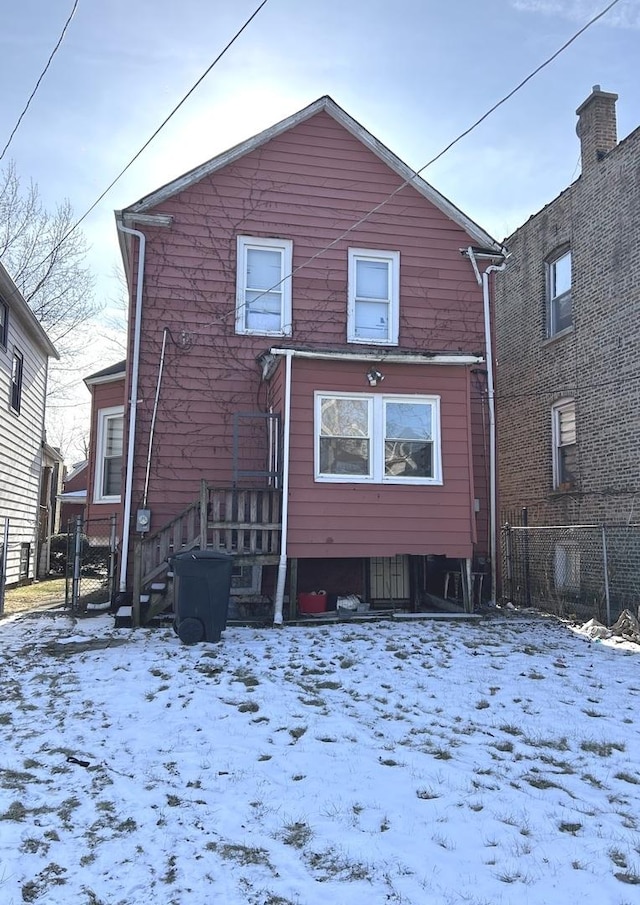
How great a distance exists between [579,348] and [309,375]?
605cm

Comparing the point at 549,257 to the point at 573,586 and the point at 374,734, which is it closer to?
the point at 573,586

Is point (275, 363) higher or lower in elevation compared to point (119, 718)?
higher

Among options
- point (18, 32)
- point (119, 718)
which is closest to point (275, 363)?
point (18, 32)

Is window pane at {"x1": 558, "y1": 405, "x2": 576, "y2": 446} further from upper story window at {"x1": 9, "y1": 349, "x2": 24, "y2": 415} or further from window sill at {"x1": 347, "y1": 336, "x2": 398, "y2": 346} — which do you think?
upper story window at {"x1": 9, "y1": 349, "x2": 24, "y2": 415}

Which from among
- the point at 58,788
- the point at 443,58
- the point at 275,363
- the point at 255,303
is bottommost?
the point at 58,788

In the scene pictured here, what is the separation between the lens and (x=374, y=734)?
484cm

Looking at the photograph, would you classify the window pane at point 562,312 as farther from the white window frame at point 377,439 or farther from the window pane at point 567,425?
the white window frame at point 377,439

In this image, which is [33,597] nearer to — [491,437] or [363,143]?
[491,437]

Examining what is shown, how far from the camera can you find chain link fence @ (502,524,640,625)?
1098 centimetres

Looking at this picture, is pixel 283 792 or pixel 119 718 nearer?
pixel 283 792

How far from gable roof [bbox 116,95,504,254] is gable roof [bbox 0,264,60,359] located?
350 centimetres

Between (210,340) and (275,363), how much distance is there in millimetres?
1500

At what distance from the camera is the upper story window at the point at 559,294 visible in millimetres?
13664

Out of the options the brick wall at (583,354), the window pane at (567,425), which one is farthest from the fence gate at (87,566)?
the window pane at (567,425)
